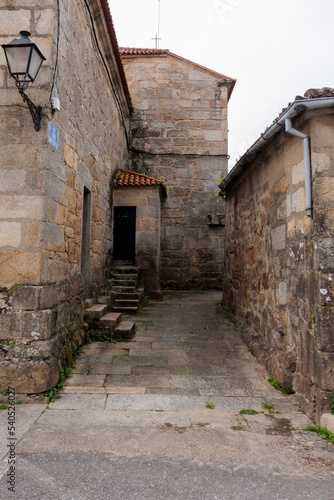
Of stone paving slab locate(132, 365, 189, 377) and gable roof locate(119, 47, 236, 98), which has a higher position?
gable roof locate(119, 47, 236, 98)

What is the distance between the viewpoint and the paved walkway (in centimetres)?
196

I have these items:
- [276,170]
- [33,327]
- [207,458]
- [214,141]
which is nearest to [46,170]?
[33,327]

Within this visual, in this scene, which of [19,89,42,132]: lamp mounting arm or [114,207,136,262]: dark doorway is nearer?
[19,89,42,132]: lamp mounting arm

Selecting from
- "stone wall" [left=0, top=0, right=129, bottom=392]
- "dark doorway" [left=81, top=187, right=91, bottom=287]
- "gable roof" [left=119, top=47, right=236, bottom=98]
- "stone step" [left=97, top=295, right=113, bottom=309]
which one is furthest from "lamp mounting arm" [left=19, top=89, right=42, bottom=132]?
"gable roof" [left=119, top=47, right=236, bottom=98]

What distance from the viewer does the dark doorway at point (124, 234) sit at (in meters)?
8.18

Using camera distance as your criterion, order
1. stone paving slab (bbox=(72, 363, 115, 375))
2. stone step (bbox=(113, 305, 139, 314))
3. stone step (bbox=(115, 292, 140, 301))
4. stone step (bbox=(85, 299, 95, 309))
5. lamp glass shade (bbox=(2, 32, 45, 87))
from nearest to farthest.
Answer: lamp glass shade (bbox=(2, 32, 45, 87))
stone paving slab (bbox=(72, 363, 115, 375))
stone step (bbox=(85, 299, 95, 309))
stone step (bbox=(113, 305, 139, 314))
stone step (bbox=(115, 292, 140, 301))

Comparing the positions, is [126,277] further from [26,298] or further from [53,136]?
[53,136]

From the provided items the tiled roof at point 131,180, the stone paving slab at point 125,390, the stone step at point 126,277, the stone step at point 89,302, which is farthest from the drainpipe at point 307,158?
the tiled roof at point 131,180

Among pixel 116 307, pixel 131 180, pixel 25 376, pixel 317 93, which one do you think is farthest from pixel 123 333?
pixel 131 180

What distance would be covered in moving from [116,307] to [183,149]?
5734mm

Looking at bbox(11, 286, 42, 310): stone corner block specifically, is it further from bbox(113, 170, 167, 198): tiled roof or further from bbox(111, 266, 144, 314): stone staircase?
bbox(113, 170, 167, 198): tiled roof

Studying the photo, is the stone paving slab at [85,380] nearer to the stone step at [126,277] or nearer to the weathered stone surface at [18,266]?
the weathered stone surface at [18,266]

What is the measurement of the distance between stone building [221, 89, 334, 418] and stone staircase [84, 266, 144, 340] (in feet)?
6.35

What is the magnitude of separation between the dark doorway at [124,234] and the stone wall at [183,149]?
1.63m
